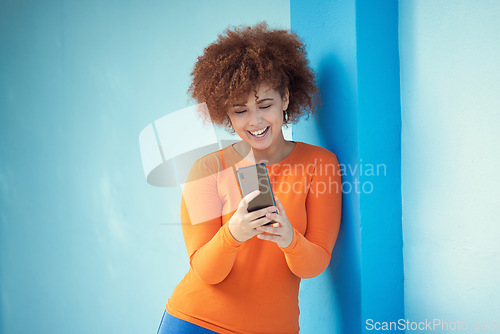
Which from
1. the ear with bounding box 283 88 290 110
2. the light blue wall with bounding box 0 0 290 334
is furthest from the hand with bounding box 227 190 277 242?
the light blue wall with bounding box 0 0 290 334

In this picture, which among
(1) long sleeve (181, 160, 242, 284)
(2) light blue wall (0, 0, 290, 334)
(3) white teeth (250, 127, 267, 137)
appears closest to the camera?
(1) long sleeve (181, 160, 242, 284)

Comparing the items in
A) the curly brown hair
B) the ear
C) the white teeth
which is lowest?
the white teeth

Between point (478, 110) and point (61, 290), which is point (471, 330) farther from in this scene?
point (61, 290)

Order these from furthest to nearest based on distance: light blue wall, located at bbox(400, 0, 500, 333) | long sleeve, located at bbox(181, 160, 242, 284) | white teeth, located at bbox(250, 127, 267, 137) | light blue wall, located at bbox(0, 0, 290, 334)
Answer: light blue wall, located at bbox(0, 0, 290, 334) → white teeth, located at bbox(250, 127, 267, 137) → long sleeve, located at bbox(181, 160, 242, 284) → light blue wall, located at bbox(400, 0, 500, 333)

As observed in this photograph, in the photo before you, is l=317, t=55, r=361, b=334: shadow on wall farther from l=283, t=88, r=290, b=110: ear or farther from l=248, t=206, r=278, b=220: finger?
l=248, t=206, r=278, b=220: finger

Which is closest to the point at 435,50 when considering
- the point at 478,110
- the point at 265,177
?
the point at 478,110

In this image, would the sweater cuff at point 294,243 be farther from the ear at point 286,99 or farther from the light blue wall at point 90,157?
the light blue wall at point 90,157

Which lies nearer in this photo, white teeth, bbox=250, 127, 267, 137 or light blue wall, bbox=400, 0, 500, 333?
light blue wall, bbox=400, 0, 500, 333

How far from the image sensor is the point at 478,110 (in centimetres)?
93

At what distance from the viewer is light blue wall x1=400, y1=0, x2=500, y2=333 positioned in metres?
0.92

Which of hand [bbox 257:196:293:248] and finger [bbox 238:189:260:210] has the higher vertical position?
finger [bbox 238:189:260:210]

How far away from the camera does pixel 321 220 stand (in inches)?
43.7

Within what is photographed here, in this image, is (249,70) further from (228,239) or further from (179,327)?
(179,327)

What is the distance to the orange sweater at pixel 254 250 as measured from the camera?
3.54 feet
